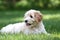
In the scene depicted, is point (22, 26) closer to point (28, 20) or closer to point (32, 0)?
point (28, 20)

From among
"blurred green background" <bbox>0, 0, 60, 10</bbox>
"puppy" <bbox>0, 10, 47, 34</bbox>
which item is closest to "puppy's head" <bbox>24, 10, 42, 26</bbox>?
"puppy" <bbox>0, 10, 47, 34</bbox>

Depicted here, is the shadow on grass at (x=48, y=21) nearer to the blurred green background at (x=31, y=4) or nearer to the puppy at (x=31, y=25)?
the puppy at (x=31, y=25)

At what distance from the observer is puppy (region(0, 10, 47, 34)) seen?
30.3 feet

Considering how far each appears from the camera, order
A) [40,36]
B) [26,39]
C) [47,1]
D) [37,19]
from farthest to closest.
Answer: [47,1], [37,19], [40,36], [26,39]

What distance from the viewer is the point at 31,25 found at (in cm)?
941

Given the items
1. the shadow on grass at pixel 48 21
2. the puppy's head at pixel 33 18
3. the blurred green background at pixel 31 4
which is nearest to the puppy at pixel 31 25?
the puppy's head at pixel 33 18

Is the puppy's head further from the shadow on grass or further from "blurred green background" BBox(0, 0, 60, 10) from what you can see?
"blurred green background" BBox(0, 0, 60, 10)

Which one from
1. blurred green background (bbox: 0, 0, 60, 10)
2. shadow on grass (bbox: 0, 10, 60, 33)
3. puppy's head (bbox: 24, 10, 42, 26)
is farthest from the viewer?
blurred green background (bbox: 0, 0, 60, 10)

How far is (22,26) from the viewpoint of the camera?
9.76 meters

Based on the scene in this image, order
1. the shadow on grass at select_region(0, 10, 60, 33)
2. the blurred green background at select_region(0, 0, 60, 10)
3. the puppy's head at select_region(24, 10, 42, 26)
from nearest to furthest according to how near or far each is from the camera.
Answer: the puppy's head at select_region(24, 10, 42, 26), the shadow on grass at select_region(0, 10, 60, 33), the blurred green background at select_region(0, 0, 60, 10)

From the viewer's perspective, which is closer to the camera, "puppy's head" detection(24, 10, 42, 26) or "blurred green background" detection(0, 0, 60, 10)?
"puppy's head" detection(24, 10, 42, 26)

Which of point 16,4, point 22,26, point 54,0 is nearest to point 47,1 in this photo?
point 54,0

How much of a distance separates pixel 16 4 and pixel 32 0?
2.34 meters

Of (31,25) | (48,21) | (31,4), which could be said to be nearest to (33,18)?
(31,25)
